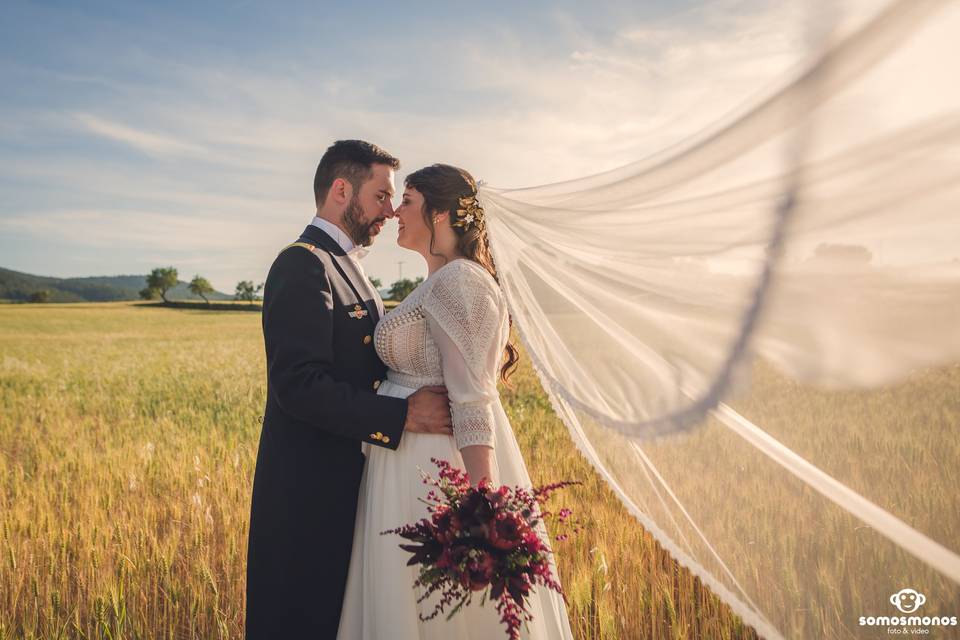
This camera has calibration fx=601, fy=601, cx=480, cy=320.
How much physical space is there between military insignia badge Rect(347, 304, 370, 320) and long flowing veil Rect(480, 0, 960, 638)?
4.19ft

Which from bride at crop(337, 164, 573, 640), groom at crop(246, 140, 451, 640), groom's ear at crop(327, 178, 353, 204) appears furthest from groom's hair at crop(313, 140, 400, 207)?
groom at crop(246, 140, 451, 640)

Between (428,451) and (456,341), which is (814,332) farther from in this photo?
(428,451)

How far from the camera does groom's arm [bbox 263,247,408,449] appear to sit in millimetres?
2445

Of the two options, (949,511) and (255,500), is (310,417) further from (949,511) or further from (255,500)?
(949,511)

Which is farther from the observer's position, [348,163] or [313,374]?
[348,163]

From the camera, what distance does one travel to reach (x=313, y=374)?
247 centimetres

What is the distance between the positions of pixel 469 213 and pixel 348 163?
2.42ft

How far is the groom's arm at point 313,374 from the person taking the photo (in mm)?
2445

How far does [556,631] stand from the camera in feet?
8.57

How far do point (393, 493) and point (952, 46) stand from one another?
7.53ft

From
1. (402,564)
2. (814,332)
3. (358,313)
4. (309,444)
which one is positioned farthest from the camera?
(358,313)

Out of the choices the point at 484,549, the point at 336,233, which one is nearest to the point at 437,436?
the point at 484,549

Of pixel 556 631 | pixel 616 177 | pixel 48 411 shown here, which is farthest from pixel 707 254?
pixel 48 411

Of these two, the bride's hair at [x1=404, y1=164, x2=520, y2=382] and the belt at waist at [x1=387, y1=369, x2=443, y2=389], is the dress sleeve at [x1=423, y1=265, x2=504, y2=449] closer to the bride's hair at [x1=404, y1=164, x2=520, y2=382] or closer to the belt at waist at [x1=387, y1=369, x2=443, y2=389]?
the belt at waist at [x1=387, y1=369, x2=443, y2=389]
